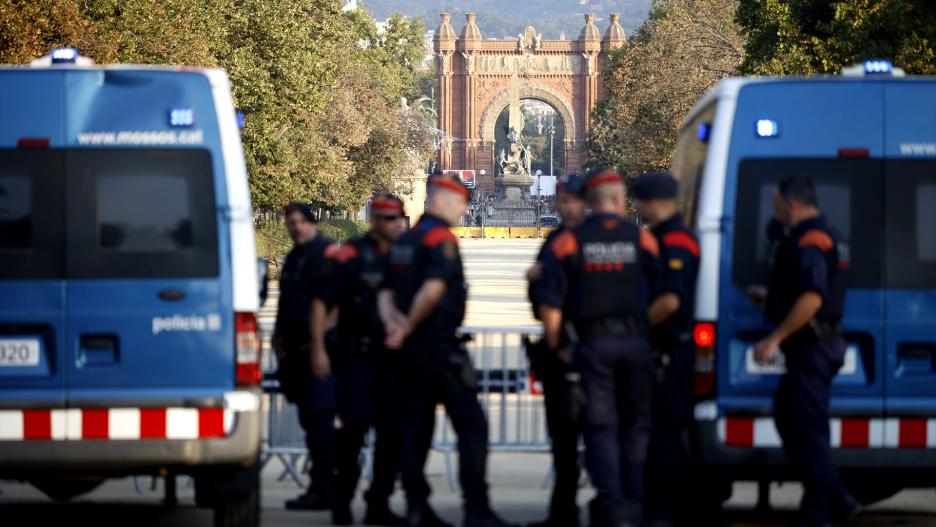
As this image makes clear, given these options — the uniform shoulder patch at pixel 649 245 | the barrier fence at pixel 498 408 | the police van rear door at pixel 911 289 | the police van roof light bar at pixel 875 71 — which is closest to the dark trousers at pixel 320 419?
the barrier fence at pixel 498 408

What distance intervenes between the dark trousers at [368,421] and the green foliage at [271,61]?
20.0 m

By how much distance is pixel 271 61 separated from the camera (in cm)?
4778

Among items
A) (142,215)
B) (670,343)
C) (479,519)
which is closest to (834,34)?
(670,343)

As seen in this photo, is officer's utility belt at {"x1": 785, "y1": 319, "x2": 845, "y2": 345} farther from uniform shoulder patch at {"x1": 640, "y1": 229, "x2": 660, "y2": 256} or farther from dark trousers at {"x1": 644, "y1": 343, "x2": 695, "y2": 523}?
uniform shoulder patch at {"x1": 640, "y1": 229, "x2": 660, "y2": 256}

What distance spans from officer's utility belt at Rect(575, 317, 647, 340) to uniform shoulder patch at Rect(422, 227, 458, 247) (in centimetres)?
86

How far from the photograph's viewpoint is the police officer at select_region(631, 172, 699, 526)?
888 centimetres

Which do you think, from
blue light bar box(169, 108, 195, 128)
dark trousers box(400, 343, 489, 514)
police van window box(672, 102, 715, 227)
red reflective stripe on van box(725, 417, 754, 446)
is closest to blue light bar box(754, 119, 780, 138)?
police van window box(672, 102, 715, 227)

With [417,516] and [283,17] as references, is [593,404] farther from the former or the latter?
[283,17]

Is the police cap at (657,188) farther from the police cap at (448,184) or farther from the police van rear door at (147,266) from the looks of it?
the police van rear door at (147,266)

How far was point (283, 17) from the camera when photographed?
4866 cm

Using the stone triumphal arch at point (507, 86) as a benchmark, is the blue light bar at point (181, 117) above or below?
below

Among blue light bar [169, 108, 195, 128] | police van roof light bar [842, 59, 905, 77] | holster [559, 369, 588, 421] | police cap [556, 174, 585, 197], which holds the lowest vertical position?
holster [559, 369, 588, 421]

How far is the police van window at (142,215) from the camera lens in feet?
28.6

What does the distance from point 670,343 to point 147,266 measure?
2600 millimetres
